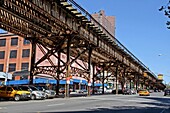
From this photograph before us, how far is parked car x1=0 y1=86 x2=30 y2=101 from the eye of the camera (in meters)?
31.1

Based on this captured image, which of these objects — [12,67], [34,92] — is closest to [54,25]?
[34,92]

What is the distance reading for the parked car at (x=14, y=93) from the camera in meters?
31.1

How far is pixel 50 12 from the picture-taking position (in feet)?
103

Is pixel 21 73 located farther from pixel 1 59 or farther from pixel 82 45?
pixel 82 45

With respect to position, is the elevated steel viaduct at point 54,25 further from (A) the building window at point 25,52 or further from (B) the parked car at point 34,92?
(A) the building window at point 25,52

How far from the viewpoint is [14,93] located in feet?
102

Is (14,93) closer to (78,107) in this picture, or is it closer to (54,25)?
(54,25)

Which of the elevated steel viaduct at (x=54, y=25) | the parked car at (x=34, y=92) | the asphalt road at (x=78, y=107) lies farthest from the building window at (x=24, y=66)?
the asphalt road at (x=78, y=107)

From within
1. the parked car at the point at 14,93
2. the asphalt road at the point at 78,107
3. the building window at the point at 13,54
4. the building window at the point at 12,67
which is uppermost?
the building window at the point at 13,54

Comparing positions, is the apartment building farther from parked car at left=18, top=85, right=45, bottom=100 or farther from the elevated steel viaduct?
parked car at left=18, top=85, right=45, bottom=100

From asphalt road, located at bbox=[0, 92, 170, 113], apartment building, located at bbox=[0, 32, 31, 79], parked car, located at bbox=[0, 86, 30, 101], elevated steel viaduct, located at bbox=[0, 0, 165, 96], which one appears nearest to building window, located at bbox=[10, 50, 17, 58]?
apartment building, located at bbox=[0, 32, 31, 79]

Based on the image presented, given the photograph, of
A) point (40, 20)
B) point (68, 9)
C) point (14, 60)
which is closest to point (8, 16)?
point (40, 20)

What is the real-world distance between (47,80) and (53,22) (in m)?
50.6

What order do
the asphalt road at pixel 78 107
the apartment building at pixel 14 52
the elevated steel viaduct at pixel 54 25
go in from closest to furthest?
the asphalt road at pixel 78 107 < the elevated steel viaduct at pixel 54 25 < the apartment building at pixel 14 52
